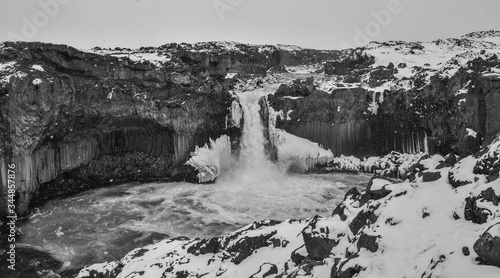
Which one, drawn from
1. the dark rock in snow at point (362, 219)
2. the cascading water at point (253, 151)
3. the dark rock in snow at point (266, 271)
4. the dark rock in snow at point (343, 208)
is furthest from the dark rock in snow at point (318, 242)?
the cascading water at point (253, 151)

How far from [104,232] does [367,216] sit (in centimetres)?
1666

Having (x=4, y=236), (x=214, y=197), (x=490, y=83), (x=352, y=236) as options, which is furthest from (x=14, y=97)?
(x=490, y=83)

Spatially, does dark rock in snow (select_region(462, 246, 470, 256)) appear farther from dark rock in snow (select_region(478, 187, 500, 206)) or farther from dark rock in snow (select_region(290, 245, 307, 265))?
dark rock in snow (select_region(290, 245, 307, 265))

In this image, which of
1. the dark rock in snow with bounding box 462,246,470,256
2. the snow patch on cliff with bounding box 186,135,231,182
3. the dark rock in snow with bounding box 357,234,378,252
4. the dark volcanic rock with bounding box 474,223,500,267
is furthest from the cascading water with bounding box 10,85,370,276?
the dark volcanic rock with bounding box 474,223,500,267

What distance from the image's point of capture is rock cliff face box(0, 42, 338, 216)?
21453 millimetres

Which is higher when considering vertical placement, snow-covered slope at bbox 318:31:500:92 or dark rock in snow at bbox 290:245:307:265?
snow-covered slope at bbox 318:31:500:92

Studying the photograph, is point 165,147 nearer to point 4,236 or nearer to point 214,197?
point 214,197

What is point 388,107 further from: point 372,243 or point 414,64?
point 372,243

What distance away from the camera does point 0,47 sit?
2278 centimetres

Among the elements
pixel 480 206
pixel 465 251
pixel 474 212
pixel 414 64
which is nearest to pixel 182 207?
pixel 474 212

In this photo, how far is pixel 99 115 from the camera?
26.2 metres

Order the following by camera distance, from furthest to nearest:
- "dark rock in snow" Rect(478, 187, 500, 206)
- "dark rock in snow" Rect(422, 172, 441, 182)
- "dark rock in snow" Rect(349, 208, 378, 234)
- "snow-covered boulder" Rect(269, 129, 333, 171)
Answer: "snow-covered boulder" Rect(269, 129, 333, 171)
"dark rock in snow" Rect(422, 172, 441, 182)
"dark rock in snow" Rect(349, 208, 378, 234)
"dark rock in snow" Rect(478, 187, 500, 206)

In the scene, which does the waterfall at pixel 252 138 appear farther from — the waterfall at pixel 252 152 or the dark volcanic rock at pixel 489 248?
the dark volcanic rock at pixel 489 248

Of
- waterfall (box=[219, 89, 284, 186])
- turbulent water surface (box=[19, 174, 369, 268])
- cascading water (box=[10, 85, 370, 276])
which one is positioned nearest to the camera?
turbulent water surface (box=[19, 174, 369, 268])
